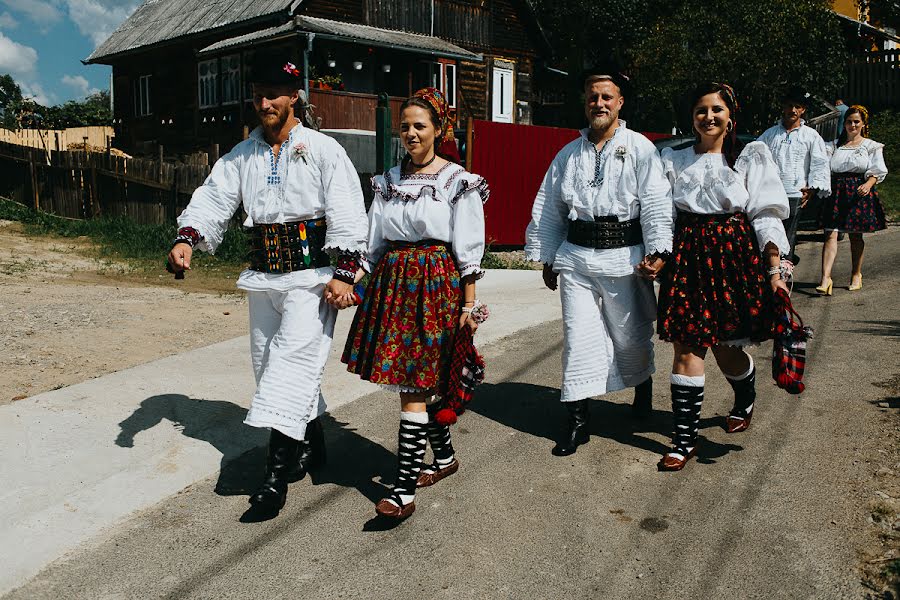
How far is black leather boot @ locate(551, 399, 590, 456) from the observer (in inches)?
188

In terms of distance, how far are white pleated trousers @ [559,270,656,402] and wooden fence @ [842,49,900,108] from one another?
87.2 ft

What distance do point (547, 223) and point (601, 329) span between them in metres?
0.68

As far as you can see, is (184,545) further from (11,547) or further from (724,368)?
(724,368)

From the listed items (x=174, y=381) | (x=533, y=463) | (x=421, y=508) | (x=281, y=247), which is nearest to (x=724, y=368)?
(x=533, y=463)

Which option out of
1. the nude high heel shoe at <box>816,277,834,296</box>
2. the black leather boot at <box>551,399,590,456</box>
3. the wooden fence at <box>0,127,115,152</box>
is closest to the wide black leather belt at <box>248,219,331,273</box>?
the black leather boot at <box>551,399,590,456</box>

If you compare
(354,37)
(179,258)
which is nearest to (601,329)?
(179,258)

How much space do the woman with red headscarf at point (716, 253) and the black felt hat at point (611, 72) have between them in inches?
15.0

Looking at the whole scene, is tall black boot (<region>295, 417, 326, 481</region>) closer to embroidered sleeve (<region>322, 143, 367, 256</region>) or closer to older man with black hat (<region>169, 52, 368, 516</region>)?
older man with black hat (<region>169, 52, 368, 516</region>)

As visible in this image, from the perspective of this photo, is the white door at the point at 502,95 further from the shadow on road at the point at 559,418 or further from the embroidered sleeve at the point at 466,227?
the embroidered sleeve at the point at 466,227

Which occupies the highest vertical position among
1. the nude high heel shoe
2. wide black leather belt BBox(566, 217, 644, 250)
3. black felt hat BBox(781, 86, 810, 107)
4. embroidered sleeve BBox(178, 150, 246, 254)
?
black felt hat BBox(781, 86, 810, 107)

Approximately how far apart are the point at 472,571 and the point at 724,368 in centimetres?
227

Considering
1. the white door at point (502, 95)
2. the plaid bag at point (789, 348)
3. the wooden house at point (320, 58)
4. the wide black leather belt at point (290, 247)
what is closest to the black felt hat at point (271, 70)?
the wide black leather belt at point (290, 247)

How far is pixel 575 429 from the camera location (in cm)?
482

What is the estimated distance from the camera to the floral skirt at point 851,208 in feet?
29.8
